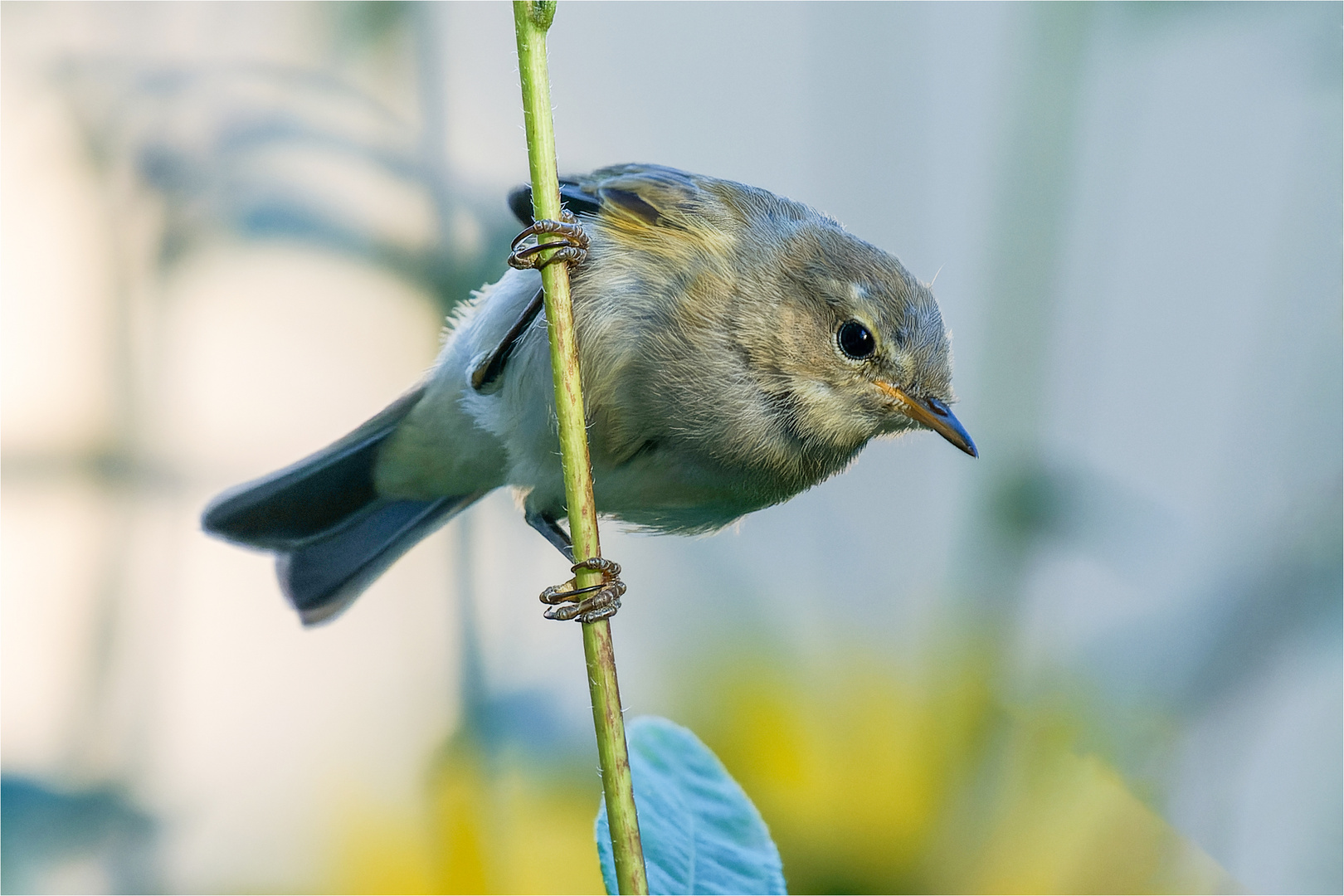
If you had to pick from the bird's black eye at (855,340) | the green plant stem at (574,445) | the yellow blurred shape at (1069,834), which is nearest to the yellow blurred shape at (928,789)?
the yellow blurred shape at (1069,834)

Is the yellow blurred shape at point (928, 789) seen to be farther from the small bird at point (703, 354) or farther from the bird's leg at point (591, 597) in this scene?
the bird's leg at point (591, 597)

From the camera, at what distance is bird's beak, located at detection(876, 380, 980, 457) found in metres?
1.55

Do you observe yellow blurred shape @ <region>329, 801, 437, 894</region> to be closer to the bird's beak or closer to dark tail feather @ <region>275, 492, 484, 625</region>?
dark tail feather @ <region>275, 492, 484, 625</region>

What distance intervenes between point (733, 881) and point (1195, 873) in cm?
153

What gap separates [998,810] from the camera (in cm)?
182

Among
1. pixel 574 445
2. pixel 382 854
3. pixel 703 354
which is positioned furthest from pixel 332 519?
pixel 574 445

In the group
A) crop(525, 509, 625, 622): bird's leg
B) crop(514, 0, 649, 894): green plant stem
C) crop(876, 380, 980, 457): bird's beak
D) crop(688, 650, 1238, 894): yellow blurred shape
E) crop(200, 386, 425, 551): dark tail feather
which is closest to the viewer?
crop(514, 0, 649, 894): green plant stem

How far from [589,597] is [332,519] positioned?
116 centimetres

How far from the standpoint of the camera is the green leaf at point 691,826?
2.53ft

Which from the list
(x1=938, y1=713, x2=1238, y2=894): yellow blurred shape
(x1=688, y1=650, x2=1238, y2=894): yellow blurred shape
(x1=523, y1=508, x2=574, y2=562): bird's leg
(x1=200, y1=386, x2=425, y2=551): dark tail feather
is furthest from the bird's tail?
(x1=938, y1=713, x2=1238, y2=894): yellow blurred shape

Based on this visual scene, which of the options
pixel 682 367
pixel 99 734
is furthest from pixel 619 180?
pixel 99 734

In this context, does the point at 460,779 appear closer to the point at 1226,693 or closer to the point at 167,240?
the point at 167,240

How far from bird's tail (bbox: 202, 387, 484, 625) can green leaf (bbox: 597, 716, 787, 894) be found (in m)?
1.33

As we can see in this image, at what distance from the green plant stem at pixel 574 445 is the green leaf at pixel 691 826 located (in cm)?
3
